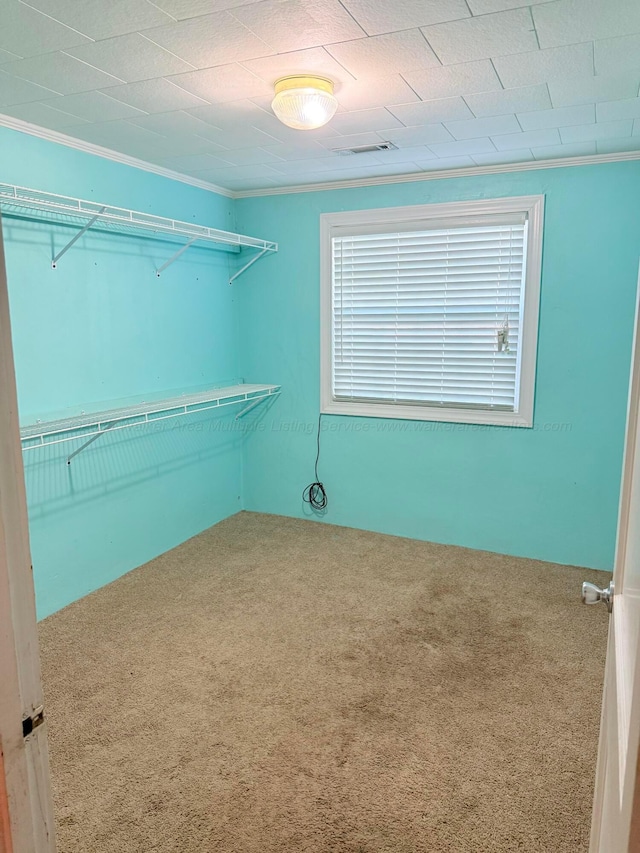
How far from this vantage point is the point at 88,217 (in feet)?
8.92

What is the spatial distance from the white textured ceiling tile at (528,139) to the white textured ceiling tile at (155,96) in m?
1.46

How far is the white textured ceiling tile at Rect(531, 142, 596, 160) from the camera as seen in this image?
288cm

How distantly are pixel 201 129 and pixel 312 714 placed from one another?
8.20 ft

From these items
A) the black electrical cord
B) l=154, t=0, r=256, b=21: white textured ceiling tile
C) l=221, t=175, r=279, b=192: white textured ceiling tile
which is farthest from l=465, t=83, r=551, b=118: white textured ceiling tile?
the black electrical cord

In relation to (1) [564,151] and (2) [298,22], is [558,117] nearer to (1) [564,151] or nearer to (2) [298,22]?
(1) [564,151]

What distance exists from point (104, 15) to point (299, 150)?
1.44m

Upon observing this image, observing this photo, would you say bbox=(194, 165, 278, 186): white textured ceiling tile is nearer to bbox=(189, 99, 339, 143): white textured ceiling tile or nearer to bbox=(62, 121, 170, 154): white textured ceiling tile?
bbox=(62, 121, 170, 154): white textured ceiling tile

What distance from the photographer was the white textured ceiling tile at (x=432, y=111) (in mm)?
2297

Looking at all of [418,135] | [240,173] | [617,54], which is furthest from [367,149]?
[617,54]

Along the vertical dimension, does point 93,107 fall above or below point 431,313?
above

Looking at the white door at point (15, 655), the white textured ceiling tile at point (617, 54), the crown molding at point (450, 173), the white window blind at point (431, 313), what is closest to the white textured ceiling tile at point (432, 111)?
the white textured ceiling tile at point (617, 54)

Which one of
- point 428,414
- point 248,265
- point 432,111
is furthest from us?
point 248,265

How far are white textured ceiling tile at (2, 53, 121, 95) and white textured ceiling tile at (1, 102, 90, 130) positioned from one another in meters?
0.24

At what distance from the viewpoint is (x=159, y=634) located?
267cm
